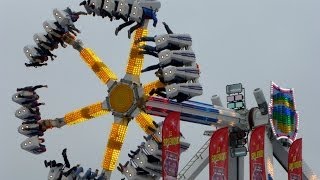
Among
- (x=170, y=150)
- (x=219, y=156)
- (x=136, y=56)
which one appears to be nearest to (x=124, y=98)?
(x=136, y=56)

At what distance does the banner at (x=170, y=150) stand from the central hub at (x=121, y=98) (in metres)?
2.64

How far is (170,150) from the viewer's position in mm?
40938

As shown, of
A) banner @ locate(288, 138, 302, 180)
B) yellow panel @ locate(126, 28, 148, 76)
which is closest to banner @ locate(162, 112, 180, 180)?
yellow panel @ locate(126, 28, 148, 76)

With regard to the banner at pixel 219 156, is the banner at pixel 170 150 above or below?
below

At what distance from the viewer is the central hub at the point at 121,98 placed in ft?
143

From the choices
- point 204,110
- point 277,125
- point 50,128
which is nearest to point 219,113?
point 204,110

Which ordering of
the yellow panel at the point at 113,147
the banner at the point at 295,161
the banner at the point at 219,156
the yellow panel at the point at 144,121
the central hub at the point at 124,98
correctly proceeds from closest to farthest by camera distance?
1. the yellow panel at the point at 113,147
2. the central hub at the point at 124,98
3. the yellow panel at the point at 144,121
4. the banner at the point at 219,156
5. the banner at the point at 295,161

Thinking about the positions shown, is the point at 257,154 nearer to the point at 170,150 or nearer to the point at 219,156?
the point at 219,156

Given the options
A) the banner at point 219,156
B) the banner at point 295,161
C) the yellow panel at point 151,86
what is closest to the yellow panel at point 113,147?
the yellow panel at point 151,86

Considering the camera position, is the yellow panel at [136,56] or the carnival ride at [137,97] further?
the yellow panel at [136,56]

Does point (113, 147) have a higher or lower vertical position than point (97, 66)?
lower

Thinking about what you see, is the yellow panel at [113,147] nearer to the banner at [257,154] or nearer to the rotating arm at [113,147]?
the rotating arm at [113,147]

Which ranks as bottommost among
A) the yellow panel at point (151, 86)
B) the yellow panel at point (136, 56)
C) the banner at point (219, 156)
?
the banner at point (219, 156)

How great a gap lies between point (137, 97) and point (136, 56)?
79.0 inches
